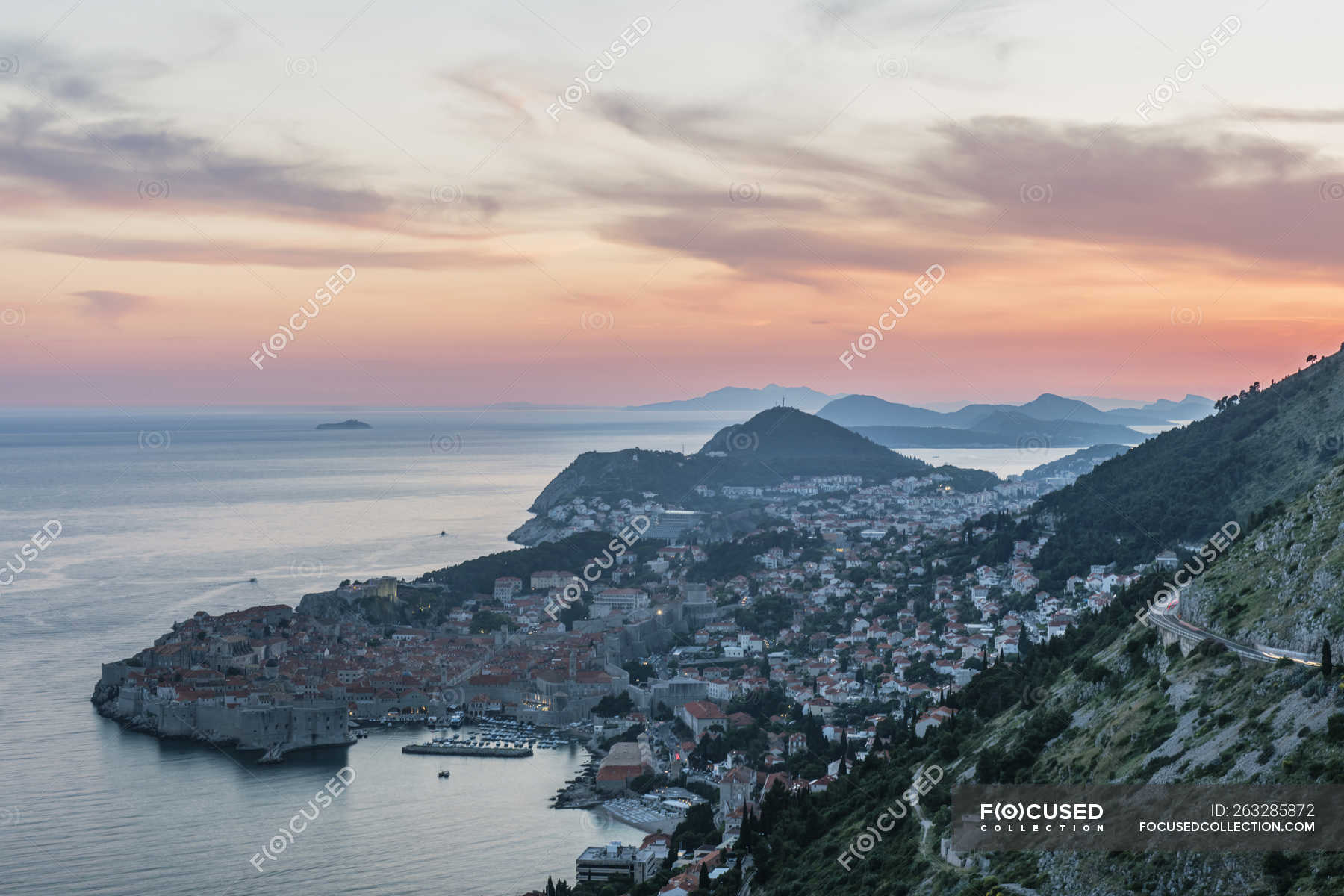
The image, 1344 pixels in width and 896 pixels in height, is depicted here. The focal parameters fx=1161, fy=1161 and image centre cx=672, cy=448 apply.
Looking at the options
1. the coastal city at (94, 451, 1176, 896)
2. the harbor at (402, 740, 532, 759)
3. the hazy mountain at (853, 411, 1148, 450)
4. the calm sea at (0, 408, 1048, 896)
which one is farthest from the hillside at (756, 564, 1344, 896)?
the hazy mountain at (853, 411, 1148, 450)

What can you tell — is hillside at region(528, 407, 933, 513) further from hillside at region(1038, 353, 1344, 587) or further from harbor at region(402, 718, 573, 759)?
harbor at region(402, 718, 573, 759)

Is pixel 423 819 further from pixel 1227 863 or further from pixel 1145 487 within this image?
pixel 1145 487

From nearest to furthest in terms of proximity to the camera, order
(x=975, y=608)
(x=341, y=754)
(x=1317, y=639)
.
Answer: (x=1317, y=639) → (x=341, y=754) → (x=975, y=608)

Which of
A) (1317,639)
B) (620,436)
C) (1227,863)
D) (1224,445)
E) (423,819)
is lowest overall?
(423,819)

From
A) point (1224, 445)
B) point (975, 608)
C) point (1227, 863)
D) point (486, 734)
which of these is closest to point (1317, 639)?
point (1227, 863)

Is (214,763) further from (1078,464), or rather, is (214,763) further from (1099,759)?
(1078,464)

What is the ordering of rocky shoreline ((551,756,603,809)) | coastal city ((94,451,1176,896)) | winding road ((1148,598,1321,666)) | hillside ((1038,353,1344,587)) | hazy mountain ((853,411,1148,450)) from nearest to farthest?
winding road ((1148,598,1321,666)) → coastal city ((94,451,1176,896)) → rocky shoreline ((551,756,603,809)) → hillside ((1038,353,1344,587)) → hazy mountain ((853,411,1148,450))

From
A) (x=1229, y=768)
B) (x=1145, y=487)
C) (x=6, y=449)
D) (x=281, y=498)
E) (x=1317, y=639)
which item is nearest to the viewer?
(x=1229, y=768)
